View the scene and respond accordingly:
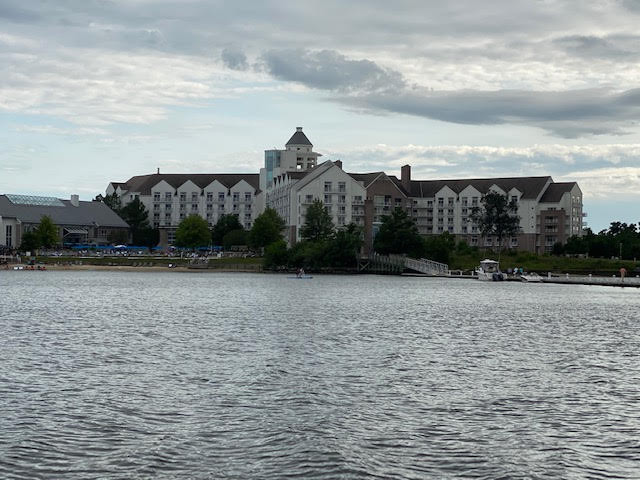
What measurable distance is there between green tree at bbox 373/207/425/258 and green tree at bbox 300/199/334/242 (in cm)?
1161

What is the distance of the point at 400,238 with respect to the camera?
166875 mm

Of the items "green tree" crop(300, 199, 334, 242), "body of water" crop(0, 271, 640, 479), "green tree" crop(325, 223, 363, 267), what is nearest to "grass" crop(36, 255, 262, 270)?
"green tree" crop(300, 199, 334, 242)

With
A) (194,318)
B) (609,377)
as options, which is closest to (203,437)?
(609,377)

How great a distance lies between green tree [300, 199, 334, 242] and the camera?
177 m

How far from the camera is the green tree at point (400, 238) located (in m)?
167

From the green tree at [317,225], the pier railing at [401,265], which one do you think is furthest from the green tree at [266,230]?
the pier railing at [401,265]

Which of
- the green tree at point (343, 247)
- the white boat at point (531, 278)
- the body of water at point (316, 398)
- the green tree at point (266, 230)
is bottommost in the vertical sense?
the body of water at point (316, 398)

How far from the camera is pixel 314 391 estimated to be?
33.2m

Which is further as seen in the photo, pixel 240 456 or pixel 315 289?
pixel 315 289

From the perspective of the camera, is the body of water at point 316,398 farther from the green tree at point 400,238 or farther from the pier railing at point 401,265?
the green tree at point 400,238

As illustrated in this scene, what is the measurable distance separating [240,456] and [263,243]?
16479 cm

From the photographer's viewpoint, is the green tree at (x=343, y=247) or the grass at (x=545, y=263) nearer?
the grass at (x=545, y=263)

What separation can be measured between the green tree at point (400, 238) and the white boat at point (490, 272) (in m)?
17.1

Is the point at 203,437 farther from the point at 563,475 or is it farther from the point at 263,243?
the point at 263,243
